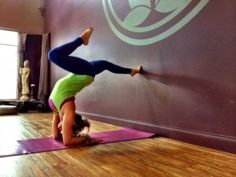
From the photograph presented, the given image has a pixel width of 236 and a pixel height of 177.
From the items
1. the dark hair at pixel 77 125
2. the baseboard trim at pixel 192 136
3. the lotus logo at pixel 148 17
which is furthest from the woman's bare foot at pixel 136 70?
the dark hair at pixel 77 125

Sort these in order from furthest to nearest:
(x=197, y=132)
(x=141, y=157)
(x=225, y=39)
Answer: (x=197, y=132), (x=225, y=39), (x=141, y=157)

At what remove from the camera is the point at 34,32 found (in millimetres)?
5918

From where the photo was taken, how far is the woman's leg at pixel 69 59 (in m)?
2.03

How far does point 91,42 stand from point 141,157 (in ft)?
8.06

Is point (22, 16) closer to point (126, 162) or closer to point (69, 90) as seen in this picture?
point (69, 90)

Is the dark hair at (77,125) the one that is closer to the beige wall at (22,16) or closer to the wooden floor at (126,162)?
the wooden floor at (126,162)

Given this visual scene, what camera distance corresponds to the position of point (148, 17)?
103 inches

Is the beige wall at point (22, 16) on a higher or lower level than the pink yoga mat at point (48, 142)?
higher

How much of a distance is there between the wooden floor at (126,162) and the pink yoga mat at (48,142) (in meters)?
0.11

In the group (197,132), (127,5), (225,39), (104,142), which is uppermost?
(127,5)

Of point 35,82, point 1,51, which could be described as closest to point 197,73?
point 35,82

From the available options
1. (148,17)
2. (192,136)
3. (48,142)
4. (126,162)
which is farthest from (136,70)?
(126,162)

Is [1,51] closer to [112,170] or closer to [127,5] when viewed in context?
[127,5]

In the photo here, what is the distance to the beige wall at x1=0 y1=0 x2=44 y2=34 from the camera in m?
5.61
